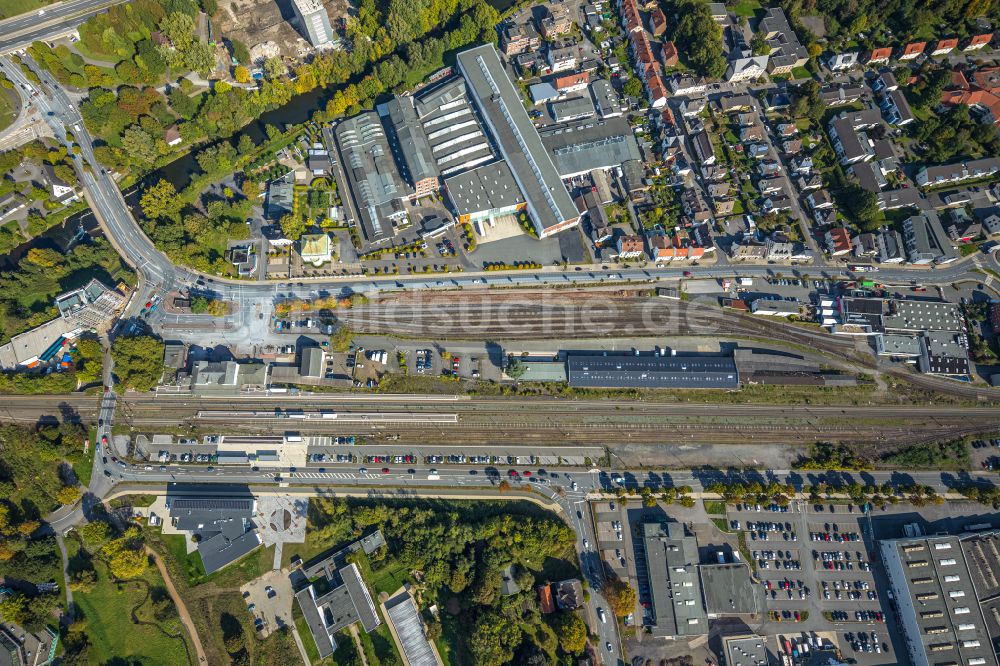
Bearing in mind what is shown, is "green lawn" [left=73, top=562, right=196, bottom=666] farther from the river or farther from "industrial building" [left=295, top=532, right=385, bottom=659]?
the river

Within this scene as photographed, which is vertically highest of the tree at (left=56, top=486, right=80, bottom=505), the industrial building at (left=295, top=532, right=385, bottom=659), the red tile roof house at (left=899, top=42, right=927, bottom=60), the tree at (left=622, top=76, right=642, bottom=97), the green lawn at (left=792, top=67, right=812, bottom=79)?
the tree at (left=622, top=76, right=642, bottom=97)

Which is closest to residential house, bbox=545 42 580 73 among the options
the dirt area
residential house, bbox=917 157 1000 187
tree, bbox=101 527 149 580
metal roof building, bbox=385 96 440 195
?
metal roof building, bbox=385 96 440 195

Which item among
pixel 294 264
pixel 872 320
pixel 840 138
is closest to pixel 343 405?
pixel 294 264

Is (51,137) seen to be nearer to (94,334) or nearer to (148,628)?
(94,334)

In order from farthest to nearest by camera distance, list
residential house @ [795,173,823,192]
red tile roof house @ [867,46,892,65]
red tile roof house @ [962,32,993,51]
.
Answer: red tile roof house @ [962,32,993,51] → red tile roof house @ [867,46,892,65] → residential house @ [795,173,823,192]

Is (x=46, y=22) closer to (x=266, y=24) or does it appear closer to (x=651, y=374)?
(x=266, y=24)

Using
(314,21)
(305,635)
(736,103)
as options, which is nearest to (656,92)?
(736,103)

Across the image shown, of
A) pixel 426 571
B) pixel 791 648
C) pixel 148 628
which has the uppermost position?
pixel 148 628
